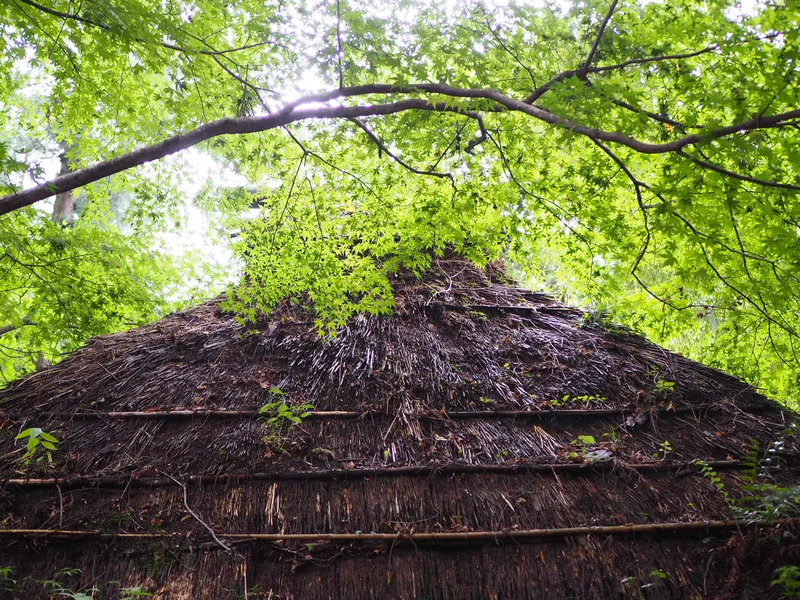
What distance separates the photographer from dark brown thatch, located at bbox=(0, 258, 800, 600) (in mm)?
2953

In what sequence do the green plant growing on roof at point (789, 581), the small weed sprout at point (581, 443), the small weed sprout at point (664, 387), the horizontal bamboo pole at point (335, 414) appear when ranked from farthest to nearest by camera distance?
the small weed sprout at point (664, 387)
the horizontal bamboo pole at point (335, 414)
the small weed sprout at point (581, 443)
the green plant growing on roof at point (789, 581)

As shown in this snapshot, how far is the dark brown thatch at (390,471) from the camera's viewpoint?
2.95 m

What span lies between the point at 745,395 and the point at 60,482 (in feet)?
18.4

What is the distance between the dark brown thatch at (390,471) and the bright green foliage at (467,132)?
27.3 inches

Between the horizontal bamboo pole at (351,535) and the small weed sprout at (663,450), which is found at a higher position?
the small weed sprout at (663,450)

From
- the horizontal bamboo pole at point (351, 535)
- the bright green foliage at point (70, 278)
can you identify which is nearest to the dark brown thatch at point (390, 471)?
the horizontal bamboo pole at point (351, 535)

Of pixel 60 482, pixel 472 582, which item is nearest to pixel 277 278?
pixel 60 482

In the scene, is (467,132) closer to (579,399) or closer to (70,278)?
(579,399)

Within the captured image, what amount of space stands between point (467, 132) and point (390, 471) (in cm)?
271

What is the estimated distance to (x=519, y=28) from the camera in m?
3.99

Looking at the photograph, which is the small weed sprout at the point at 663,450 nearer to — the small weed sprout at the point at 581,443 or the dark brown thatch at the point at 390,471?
the dark brown thatch at the point at 390,471

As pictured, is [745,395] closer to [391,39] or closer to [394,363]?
[394,363]

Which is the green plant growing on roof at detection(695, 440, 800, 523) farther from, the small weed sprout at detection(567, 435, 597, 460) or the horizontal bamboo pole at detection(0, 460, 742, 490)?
the horizontal bamboo pole at detection(0, 460, 742, 490)

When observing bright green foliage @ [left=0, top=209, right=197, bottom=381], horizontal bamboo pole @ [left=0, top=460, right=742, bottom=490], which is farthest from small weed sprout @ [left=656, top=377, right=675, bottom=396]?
→ bright green foliage @ [left=0, top=209, right=197, bottom=381]
